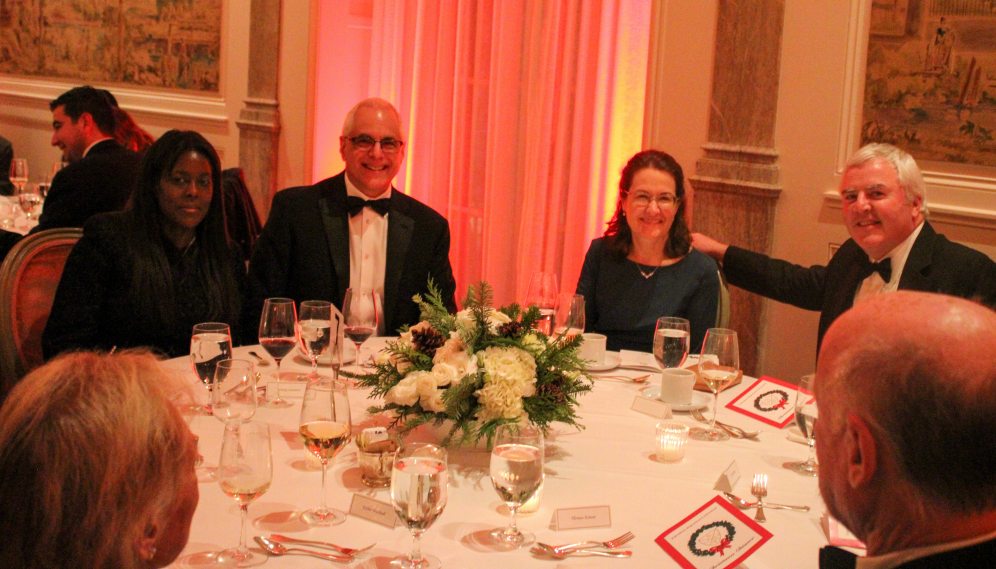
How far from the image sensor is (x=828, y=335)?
42.8 inches

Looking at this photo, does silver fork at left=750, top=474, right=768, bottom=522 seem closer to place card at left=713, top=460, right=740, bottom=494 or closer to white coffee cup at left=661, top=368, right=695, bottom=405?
place card at left=713, top=460, right=740, bottom=494

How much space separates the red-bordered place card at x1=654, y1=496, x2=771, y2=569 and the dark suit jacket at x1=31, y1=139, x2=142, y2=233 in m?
3.76

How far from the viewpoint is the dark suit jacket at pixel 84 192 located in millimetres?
4418

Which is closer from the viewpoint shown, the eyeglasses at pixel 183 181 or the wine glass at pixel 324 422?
the wine glass at pixel 324 422

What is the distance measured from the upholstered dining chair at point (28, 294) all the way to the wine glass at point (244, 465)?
1363 mm

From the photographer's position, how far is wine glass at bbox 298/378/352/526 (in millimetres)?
1512

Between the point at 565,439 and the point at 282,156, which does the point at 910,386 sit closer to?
the point at 565,439

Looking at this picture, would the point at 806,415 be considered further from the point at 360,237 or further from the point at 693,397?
the point at 360,237

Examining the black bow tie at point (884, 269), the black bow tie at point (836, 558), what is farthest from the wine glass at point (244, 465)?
the black bow tie at point (884, 269)

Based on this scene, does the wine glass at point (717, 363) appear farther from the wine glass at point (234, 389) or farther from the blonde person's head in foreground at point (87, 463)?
the blonde person's head in foreground at point (87, 463)

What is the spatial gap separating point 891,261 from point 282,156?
14.5 ft

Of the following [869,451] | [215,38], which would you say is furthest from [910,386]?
[215,38]

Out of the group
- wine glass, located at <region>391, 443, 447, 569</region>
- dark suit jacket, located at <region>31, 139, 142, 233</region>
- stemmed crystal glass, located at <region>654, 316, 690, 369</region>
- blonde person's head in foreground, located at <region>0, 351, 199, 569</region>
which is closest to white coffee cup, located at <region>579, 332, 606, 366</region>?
stemmed crystal glass, located at <region>654, 316, 690, 369</region>

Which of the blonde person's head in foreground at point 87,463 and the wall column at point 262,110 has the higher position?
the wall column at point 262,110
